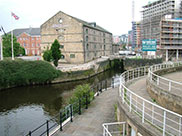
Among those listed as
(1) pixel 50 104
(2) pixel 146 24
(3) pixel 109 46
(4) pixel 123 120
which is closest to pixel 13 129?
(1) pixel 50 104

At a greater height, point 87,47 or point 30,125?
point 87,47

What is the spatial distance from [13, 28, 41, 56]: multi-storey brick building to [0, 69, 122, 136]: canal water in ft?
151

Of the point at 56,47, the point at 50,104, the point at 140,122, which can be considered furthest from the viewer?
the point at 56,47

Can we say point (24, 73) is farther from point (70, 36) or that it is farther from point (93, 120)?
point (93, 120)

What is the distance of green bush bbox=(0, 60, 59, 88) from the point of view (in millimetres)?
28503

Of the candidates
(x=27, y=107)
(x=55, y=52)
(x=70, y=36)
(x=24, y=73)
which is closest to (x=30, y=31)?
(x=70, y=36)

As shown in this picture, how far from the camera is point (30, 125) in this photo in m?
14.9

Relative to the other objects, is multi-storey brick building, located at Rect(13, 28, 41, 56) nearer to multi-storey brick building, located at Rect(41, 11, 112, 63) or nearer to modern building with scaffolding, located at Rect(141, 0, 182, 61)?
multi-storey brick building, located at Rect(41, 11, 112, 63)

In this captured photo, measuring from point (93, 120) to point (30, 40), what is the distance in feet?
220

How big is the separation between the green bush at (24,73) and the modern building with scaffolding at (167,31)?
3871 cm

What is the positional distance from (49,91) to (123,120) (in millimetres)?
20043

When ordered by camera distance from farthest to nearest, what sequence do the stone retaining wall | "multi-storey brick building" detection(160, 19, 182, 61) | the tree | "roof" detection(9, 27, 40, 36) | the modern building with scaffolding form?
1. "roof" detection(9, 27, 40, 36)
2. the modern building with scaffolding
3. "multi-storey brick building" detection(160, 19, 182, 61)
4. the tree
5. the stone retaining wall

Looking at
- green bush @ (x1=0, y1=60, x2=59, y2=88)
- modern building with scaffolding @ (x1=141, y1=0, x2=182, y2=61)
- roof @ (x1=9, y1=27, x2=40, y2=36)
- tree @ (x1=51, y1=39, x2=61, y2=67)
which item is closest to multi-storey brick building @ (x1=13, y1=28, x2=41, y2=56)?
roof @ (x1=9, y1=27, x2=40, y2=36)

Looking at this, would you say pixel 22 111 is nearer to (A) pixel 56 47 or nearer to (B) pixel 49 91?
(B) pixel 49 91
